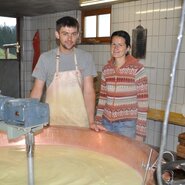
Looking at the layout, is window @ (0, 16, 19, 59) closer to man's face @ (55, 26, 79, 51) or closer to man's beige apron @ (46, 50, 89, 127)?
man's beige apron @ (46, 50, 89, 127)

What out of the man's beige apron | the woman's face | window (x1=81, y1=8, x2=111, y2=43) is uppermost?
window (x1=81, y1=8, x2=111, y2=43)

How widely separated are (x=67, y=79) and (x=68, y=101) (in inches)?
8.3

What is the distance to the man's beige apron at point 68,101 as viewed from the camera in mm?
2482

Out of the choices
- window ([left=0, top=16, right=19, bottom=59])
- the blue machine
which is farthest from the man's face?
window ([left=0, top=16, right=19, bottom=59])

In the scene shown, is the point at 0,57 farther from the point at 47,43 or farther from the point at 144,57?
the point at 144,57

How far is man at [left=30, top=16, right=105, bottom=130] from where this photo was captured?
2.32 meters

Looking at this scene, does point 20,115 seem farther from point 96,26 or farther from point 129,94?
point 96,26

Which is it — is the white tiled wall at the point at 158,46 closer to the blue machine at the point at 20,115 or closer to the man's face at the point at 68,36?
the man's face at the point at 68,36

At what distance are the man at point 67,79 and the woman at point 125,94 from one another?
0.60 feet

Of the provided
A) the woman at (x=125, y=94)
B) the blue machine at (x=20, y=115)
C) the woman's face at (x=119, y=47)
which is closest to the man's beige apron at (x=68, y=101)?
the woman at (x=125, y=94)

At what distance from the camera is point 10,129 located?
40.7 inches

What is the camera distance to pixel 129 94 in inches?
94.0

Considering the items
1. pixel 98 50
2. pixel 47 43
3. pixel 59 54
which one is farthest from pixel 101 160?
pixel 47 43

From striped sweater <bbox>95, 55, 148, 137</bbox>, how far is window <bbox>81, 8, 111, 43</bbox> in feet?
7.43
